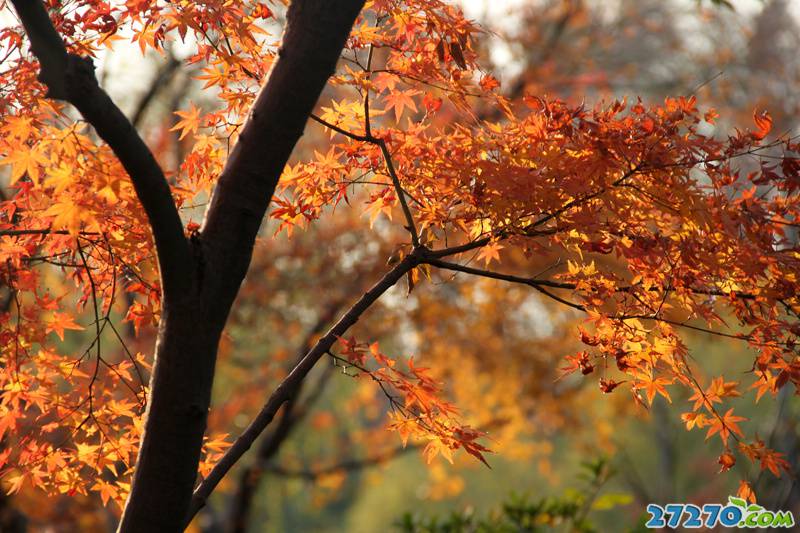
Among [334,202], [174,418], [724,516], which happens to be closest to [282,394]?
[174,418]

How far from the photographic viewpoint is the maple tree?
6.15 ft

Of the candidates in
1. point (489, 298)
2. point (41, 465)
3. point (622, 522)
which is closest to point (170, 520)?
point (41, 465)

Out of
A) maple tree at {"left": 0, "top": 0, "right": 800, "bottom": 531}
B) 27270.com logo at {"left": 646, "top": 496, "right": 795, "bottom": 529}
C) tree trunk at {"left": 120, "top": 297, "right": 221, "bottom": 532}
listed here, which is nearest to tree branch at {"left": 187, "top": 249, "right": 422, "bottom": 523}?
maple tree at {"left": 0, "top": 0, "right": 800, "bottom": 531}

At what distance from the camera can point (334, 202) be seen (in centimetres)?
251

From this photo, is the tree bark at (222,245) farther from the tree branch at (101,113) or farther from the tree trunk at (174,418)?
the tree branch at (101,113)

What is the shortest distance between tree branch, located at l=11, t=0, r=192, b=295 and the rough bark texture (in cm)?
10

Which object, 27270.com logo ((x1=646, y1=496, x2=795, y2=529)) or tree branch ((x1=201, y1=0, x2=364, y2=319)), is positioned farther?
27270.com logo ((x1=646, y1=496, x2=795, y2=529))

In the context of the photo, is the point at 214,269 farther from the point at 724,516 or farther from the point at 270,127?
the point at 724,516

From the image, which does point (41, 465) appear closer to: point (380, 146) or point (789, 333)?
point (380, 146)

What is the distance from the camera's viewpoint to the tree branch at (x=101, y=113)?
5.32ft

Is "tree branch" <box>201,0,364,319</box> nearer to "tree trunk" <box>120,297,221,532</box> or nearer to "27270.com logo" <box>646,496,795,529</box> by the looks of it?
"tree trunk" <box>120,297,221,532</box>

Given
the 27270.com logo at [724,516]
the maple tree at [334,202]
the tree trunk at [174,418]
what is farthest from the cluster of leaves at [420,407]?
the 27270.com logo at [724,516]

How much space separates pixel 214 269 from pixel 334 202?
27.0 inches

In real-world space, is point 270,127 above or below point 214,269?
above
